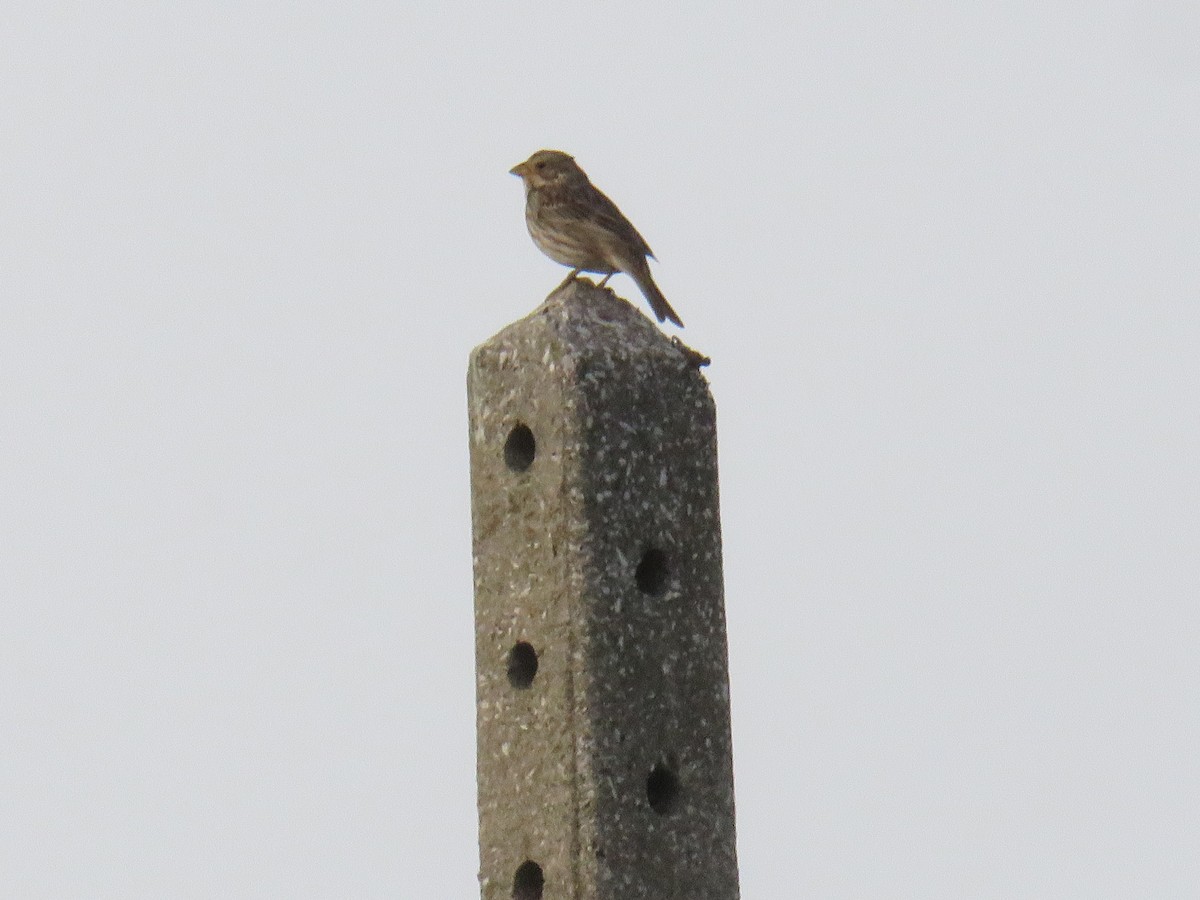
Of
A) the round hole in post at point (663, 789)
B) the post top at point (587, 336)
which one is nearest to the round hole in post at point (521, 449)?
the post top at point (587, 336)

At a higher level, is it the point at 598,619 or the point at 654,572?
the point at 654,572

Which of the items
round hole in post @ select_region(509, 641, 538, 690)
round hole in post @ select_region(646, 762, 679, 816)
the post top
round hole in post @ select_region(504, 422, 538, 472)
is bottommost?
round hole in post @ select_region(646, 762, 679, 816)

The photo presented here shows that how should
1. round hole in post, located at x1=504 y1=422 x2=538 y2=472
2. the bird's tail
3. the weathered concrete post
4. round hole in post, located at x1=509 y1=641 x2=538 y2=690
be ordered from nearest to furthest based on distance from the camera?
the weathered concrete post < round hole in post, located at x1=509 y1=641 x2=538 y2=690 < round hole in post, located at x1=504 y1=422 x2=538 y2=472 < the bird's tail

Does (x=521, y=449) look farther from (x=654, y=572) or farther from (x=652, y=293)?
(x=652, y=293)

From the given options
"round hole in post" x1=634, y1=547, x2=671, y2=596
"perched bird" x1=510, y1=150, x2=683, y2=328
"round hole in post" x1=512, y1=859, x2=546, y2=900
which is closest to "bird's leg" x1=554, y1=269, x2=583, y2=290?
"perched bird" x1=510, y1=150, x2=683, y2=328

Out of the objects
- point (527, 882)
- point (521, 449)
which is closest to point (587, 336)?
point (521, 449)

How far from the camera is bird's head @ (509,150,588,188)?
35.0ft

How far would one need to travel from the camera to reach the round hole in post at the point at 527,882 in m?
8.93

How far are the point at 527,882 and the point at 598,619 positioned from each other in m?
0.94

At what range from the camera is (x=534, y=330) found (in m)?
9.28

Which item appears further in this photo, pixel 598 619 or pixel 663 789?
pixel 663 789

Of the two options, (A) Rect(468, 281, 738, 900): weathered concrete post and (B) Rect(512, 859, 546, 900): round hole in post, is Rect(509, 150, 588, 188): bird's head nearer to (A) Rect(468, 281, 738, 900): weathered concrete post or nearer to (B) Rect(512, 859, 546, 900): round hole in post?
(A) Rect(468, 281, 738, 900): weathered concrete post

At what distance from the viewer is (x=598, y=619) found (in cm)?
886

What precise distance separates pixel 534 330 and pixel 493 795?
162cm
